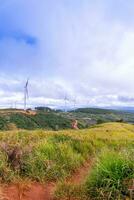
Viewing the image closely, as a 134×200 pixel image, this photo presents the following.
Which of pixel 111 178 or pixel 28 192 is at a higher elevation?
pixel 111 178

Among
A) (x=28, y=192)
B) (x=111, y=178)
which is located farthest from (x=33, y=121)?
(x=111, y=178)

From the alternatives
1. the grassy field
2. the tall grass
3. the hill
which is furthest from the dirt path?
the hill

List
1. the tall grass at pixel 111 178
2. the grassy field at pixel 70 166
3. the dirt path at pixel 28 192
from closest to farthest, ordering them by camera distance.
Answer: the tall grass at pixel 111 178
the grassy field at pixel 70 166
the dirt path at pixel 28 192

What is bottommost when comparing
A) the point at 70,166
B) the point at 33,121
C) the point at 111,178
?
the point at 33,121

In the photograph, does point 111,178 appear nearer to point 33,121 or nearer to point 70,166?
point 70,166

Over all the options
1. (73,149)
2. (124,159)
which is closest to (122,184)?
(124,159)

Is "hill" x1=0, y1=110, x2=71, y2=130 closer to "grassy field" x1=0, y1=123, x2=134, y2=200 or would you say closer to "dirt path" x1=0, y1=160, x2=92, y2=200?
"grassy field" x1=0, y1=123, x2=134, y2=200

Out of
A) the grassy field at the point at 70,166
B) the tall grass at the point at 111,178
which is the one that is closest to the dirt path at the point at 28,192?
the grassy field at the point at 70,166

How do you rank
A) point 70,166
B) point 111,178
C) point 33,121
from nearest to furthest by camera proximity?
1. point 111,178
2. point 70,166
3. point 33,121

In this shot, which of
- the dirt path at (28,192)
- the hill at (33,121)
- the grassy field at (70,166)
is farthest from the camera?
the hill at (33,121)

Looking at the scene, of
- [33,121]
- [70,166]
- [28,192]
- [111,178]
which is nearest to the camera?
[111,178]

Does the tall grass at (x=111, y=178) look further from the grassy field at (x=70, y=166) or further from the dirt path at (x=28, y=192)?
the dirt path at (x=28, y=192)

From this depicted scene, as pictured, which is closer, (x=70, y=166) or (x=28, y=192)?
(x=28, y=192)
